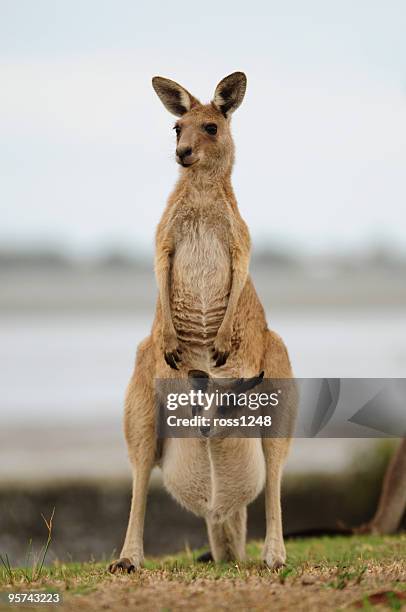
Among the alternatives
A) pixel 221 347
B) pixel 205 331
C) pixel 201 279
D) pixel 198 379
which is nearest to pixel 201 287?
pixel 201 279

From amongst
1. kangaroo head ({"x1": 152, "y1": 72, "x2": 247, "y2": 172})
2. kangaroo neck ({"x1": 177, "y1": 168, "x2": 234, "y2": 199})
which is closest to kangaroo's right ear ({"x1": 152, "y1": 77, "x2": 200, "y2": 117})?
kangaroo head ({"x1": 152, "y1": 72, "x2": 247, "y2": 172})

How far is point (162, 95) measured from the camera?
5672 mm

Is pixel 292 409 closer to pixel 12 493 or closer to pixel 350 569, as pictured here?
pixel 350 569

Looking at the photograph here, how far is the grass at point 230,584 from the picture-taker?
4.19 meters

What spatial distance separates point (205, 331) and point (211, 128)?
103 centimetres

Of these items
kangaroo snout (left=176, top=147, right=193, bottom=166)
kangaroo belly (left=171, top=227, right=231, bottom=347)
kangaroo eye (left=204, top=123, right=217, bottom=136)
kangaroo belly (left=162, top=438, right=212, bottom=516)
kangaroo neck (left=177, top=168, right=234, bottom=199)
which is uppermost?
kangaroo eye (left=204, top=123, right=217, bottom=136)

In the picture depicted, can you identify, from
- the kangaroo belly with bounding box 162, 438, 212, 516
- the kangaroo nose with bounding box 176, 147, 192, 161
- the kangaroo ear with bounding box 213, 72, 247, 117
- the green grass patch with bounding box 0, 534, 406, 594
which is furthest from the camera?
the kangaroo ear with bounding box 213, 72, 247, 117

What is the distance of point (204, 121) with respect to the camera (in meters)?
5.43

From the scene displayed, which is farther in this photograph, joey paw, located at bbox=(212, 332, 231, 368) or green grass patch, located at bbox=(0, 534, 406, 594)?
joey paw, located at bbox=(212, 332, 231, 368)

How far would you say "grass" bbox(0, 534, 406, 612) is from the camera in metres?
4.19

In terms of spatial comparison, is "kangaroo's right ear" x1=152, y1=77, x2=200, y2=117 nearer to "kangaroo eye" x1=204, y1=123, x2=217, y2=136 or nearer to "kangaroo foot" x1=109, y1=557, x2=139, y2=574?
"kangaroo eye" x1=204, y1=123, x2=217, y2=136

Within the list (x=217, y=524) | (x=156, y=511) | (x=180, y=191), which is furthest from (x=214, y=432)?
(x=156, y=511)

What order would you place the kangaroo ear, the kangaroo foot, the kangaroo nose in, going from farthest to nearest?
the kangaroo ear
the kangaroo nose
the kangaroo foot

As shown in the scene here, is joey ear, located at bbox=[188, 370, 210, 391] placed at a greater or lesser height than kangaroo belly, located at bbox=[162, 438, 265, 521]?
greater
